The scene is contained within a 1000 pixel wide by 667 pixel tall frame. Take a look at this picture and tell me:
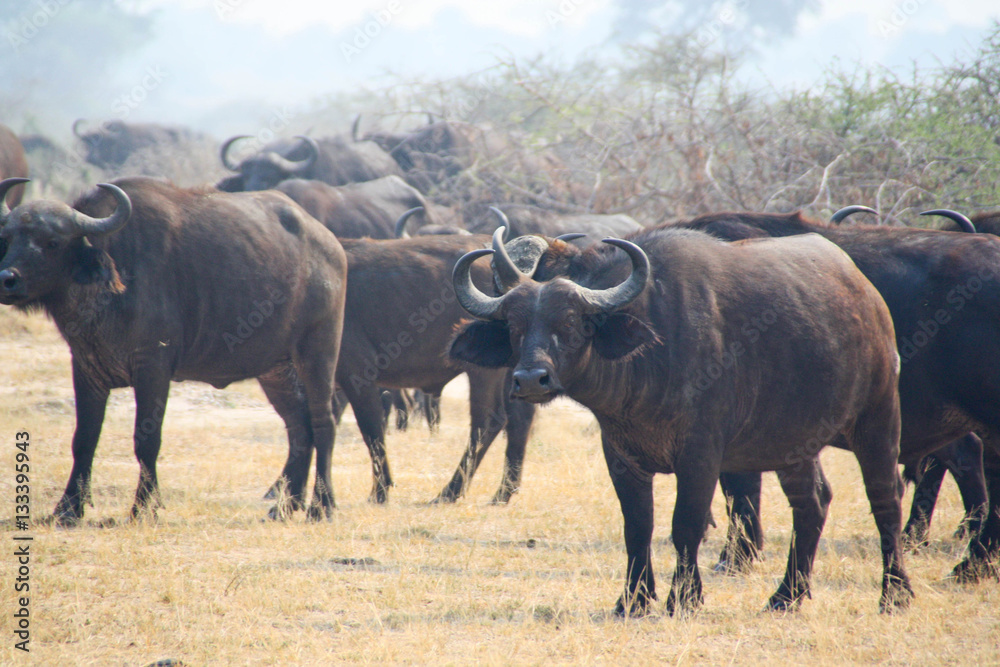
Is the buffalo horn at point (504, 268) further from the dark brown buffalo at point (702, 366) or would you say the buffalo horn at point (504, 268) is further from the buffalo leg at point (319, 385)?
the buffalo leg at point (319, 385)

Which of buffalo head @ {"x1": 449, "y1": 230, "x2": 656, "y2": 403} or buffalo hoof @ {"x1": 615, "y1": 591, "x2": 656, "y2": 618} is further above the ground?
buffalo head @ {"x1": 449, "y1": 230, "x2": 656, "y2": 403}

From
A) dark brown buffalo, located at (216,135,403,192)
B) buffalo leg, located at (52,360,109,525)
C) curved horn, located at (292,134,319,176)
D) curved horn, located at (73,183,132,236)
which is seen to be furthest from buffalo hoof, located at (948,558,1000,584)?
curved horn, located at (292,134,319,176)

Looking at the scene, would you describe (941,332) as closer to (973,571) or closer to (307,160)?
(973,571)

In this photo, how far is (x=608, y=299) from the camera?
4.43 m

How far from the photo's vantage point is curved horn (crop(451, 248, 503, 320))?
15.0ft

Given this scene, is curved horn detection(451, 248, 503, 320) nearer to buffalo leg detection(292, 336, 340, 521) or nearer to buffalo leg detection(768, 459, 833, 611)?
buffalo leg detection(768, 459, 833, 611)

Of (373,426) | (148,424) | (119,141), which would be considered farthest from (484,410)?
(119,141)

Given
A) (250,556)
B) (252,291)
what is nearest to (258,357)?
(252,291)

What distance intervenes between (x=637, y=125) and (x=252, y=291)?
8477mm

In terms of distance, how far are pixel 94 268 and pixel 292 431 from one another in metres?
2.11

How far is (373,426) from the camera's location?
25.9 ft

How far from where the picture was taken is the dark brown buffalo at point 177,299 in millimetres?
6195

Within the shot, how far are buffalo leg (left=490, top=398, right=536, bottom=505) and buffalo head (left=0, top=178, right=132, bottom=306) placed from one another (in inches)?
131

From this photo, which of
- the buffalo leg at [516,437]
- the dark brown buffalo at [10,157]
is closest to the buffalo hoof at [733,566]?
the buffalo leg at [516,437]
